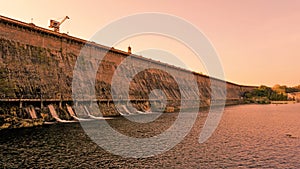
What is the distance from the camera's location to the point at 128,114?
59.8 meters

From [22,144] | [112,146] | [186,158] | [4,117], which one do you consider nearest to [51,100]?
[4,117]

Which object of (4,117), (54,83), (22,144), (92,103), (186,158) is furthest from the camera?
(92,103)

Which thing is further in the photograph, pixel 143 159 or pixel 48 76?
pixel 48 76

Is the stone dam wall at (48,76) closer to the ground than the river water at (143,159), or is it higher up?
higher up

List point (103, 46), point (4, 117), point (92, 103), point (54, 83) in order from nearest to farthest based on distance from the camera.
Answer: point (4, 117), point (54, 83), point (92, 103), point (103, 46)

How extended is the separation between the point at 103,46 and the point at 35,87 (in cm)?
2593

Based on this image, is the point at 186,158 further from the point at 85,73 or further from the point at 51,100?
the point at 85,73

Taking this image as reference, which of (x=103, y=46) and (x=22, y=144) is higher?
(x=103, y=46)

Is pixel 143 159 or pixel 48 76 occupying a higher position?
pixel 48 76

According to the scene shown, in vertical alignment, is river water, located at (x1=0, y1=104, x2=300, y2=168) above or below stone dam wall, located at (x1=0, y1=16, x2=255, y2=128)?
A: below

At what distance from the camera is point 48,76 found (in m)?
45.6

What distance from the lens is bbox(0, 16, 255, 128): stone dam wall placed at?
3781 cm

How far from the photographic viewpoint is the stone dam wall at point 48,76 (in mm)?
37812

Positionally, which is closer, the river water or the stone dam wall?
the river water
